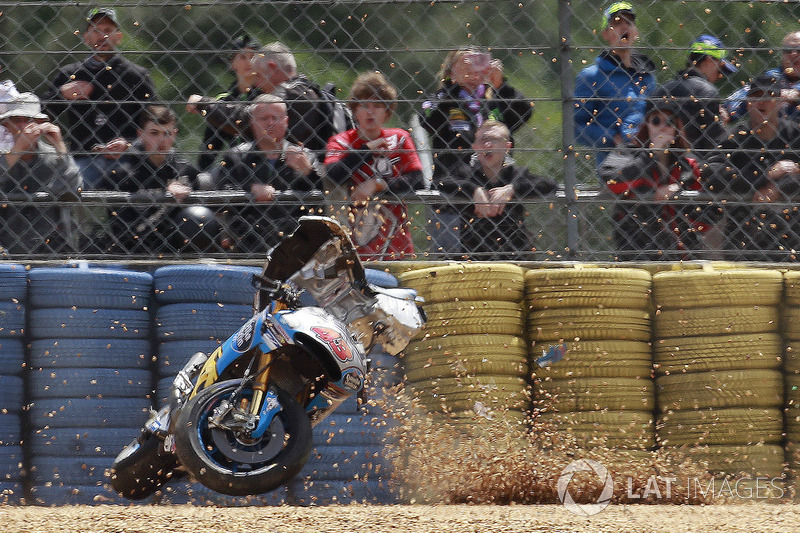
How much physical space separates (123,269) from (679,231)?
282cm

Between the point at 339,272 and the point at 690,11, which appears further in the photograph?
the point at 690,11

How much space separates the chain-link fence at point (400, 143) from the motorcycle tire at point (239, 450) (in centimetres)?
121

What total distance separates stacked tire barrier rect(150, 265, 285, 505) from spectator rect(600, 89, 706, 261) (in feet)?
6.18

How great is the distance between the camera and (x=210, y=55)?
5527 mm

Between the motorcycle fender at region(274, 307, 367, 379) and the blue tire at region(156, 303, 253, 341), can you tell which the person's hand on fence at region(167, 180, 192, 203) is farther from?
the motorcycle fender at region(274, 307, 367, 379)

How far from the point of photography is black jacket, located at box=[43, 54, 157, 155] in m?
5.45

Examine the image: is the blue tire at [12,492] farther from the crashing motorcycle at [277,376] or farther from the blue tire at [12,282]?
the blue tire at [12,282]

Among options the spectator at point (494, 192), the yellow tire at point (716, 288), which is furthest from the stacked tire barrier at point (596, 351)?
the spectator at point (494, 192)

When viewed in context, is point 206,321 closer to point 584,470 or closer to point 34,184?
point 34,184

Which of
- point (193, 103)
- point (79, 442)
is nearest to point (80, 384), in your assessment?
point (79, 442)

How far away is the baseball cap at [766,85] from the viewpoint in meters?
5.69

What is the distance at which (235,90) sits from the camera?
560cm

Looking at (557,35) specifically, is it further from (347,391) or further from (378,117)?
(347,391)

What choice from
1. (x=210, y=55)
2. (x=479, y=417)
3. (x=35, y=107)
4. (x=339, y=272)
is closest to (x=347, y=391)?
(x=339, y=272)
